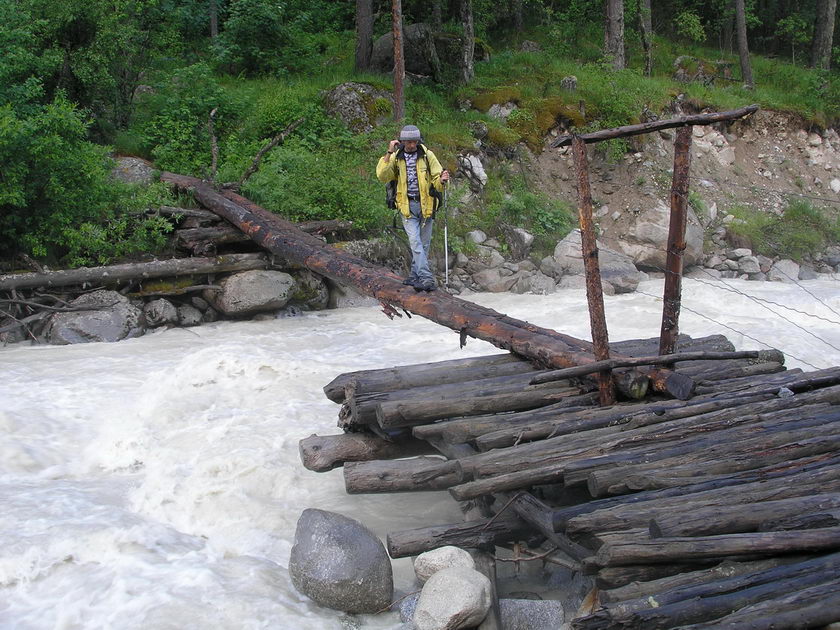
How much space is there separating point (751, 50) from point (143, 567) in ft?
101

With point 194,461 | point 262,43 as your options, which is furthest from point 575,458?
point 262,43

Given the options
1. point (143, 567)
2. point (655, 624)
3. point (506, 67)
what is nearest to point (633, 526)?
point (655, 624)

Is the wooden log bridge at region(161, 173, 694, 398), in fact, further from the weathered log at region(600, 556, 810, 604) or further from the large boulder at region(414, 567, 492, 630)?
the large boulder at region(414, 567, 492, 630)

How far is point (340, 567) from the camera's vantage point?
4938 mm

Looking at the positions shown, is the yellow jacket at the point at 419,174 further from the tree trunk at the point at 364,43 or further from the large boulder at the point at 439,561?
the tree trunk at the point at 364,43

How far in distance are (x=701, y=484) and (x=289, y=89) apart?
52.9ft

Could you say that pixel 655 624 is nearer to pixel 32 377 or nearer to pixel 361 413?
pixel 361 413

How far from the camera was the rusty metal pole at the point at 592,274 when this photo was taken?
584cm

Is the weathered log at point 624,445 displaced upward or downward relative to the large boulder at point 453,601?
upward

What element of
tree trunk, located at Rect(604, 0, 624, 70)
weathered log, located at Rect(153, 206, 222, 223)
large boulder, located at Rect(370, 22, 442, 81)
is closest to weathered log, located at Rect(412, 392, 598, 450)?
weathered log, located at Rect(153, 206, 222, 223)

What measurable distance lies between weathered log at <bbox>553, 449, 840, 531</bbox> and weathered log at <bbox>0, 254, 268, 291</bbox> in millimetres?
9114

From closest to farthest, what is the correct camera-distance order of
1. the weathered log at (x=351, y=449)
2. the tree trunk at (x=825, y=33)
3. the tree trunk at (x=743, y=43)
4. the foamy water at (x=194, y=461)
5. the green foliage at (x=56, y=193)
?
1. the foamy water at (x=194, y=461)
2. the weathered log at (x=351, y=449)
3. the green foliage at (x=56, y=193)
4. the tree trunk at (x=743, y=43)
5. the tree trunk at (x=825, y=33)

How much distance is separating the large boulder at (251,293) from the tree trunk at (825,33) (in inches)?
749

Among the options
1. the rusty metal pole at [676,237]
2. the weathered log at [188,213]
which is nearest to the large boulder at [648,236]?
the weathered log at [188,213]
